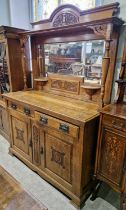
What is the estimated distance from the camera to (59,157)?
1605 mm

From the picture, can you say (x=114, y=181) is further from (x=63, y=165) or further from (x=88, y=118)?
(x=88, y=118)

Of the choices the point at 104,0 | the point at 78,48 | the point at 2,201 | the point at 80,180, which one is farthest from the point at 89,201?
the point at 104,0

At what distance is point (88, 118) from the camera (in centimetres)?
133

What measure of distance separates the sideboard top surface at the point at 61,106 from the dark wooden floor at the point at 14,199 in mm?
777

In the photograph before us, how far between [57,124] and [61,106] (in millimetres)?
241

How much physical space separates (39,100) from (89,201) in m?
1.27

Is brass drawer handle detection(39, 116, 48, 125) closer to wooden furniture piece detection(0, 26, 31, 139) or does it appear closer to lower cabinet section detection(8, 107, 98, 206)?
lower cabinet section detection(8, 107, 98, 206)

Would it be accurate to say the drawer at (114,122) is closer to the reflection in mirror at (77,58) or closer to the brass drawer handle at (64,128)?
the brass drawer handle at (64,128)

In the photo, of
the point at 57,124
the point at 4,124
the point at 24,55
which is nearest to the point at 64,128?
the point at 57,124

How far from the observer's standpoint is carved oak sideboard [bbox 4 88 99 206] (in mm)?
1391

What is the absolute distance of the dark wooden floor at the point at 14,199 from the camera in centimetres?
128

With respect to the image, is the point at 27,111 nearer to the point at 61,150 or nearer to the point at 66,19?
the point at 61,150

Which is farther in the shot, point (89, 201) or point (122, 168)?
point (89, 201)

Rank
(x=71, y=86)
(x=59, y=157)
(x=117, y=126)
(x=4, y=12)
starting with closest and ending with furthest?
(x=117, y=126) → (x=59, y=157) → (x=71, y=86) → (x=4, y=12)
